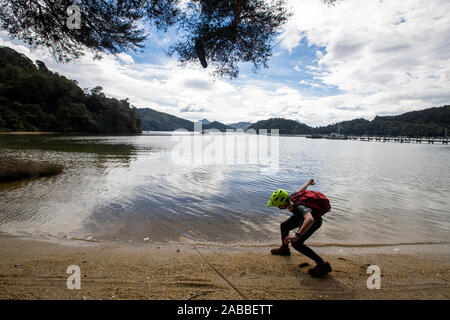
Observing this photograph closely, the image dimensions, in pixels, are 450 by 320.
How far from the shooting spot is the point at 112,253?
4660 millimetres

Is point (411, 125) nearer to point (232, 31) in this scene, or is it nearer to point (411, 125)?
point (411, 125)

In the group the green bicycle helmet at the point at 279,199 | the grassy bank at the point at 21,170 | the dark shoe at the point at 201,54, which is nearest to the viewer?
the green bicycle helmet at the point at 279,199

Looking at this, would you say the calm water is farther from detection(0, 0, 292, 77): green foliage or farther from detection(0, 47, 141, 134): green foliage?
detection(0, 47, 141, 134): green foliage

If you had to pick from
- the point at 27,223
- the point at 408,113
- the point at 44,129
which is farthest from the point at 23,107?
the point at 408,113

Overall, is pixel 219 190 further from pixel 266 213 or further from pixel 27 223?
pixel 27 223

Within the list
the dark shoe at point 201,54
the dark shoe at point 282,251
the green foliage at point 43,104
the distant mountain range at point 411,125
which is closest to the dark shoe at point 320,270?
the dark shoe at point 282,251

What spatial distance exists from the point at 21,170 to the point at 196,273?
12991mm

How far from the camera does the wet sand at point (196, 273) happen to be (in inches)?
129

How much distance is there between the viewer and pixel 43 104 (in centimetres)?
7694

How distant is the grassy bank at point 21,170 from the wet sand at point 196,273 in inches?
310

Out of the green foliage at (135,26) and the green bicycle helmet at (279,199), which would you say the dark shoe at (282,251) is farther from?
the green foliage at (135,26)

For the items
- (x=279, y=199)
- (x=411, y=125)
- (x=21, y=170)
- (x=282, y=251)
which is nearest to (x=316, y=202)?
(x=279, y=199)

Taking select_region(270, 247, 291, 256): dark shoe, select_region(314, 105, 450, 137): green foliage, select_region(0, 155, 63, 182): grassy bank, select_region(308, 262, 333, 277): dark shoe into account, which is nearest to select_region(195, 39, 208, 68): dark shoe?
select_region(270, 247, 291, 256): dark shoe
